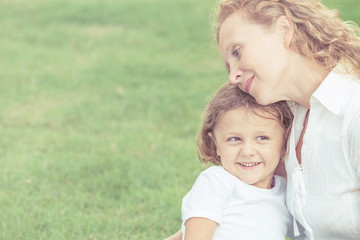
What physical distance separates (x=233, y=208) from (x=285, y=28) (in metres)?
0.88

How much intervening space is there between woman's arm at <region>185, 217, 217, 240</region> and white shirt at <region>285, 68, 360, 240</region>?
41cm

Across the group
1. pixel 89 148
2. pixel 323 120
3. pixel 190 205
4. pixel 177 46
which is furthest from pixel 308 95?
pixel 177 46

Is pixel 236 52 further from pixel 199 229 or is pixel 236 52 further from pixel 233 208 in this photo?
pixel 199 229

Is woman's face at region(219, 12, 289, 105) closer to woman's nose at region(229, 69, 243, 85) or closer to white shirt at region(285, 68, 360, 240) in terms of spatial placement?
woman's nose at region(229, 69, 243, 85)

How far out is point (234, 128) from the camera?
2.85 m

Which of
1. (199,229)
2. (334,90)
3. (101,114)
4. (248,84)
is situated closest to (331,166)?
(334,90)

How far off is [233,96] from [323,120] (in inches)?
20.0

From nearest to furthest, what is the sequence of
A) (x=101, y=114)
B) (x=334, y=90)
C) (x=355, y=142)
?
(x=355, y=142) < (x=334, y=90) < (x=101, y=114)

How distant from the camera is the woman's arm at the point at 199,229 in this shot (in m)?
2.69

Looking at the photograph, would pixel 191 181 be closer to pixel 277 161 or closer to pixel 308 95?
pixel 277 161

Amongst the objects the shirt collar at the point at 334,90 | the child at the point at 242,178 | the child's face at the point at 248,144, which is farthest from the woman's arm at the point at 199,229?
the shirt collar at the point at 334,90

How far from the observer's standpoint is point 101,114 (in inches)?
238

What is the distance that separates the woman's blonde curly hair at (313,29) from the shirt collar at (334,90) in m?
0.06

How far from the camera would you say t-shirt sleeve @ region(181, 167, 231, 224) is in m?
2.72
